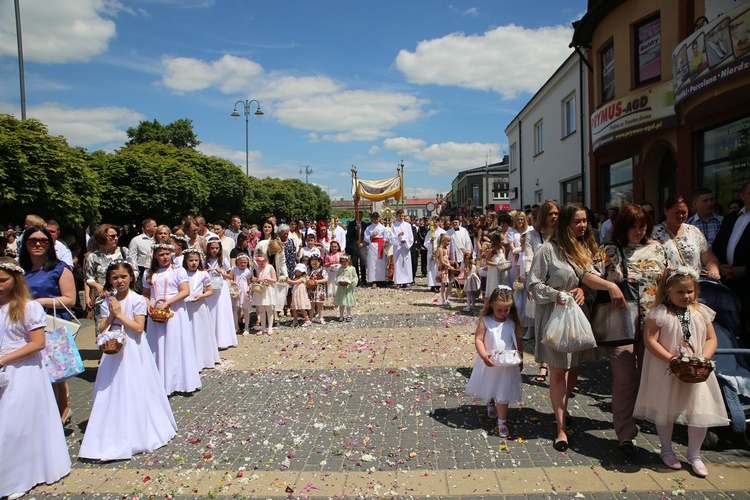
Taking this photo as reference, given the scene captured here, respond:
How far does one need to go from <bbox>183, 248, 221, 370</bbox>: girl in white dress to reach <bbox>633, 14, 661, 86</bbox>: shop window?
12.9m

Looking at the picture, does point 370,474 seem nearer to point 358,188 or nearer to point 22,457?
point 22,457

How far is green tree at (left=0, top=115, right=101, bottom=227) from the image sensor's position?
1312 cm

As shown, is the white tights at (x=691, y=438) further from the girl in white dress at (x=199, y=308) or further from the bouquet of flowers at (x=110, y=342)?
the girl in white dress at (x=199, y=308)

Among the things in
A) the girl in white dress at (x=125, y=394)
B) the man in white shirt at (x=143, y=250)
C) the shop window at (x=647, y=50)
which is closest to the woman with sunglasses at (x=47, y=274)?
the girl in white dress at (x=125, y=394)

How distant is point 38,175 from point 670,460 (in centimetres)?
1481

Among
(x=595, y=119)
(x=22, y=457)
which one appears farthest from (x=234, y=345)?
(x=595, y=119)

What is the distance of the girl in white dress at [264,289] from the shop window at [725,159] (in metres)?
9.48

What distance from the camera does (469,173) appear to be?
2532 inches

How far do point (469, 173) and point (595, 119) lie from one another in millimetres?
47914

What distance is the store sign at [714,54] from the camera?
29.2 feet

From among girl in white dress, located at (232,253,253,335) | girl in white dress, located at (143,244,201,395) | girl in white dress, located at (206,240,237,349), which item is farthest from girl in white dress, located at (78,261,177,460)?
girl in white dress, located at (232,253,253,335)

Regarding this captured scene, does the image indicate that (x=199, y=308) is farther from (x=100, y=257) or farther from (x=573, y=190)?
(x=573, y=190)

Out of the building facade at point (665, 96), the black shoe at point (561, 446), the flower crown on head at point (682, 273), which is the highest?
the building facade at point (665, 96)

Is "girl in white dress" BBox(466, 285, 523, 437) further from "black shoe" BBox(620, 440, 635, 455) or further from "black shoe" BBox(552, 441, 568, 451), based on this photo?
"black shoe" BBox(620, 440, 635, 455)
